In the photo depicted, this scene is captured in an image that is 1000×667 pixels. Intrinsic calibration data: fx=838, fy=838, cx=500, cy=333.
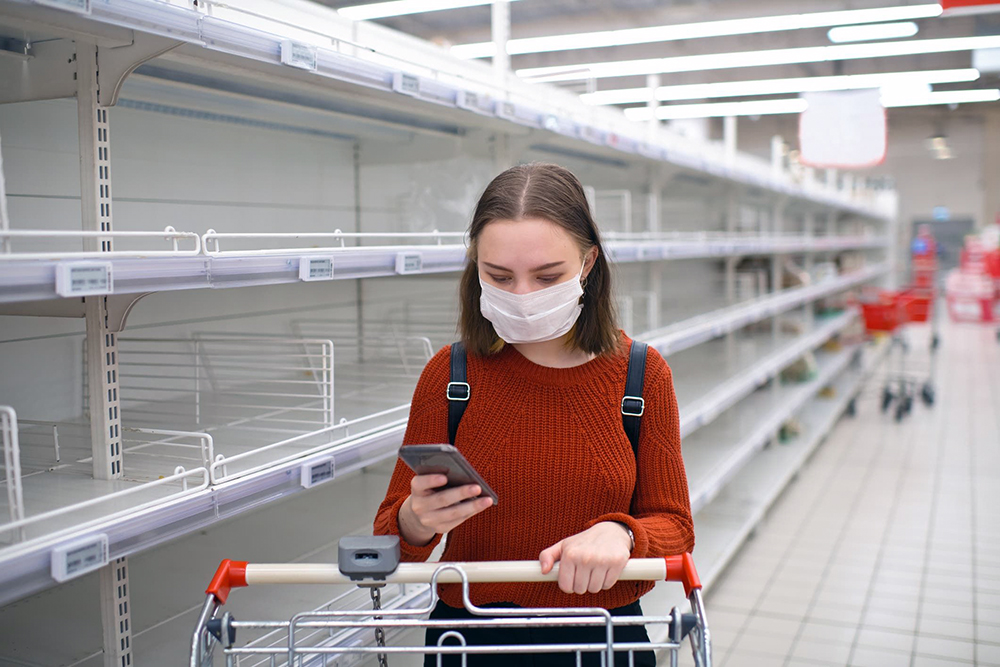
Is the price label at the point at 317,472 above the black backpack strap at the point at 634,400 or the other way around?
the other way around

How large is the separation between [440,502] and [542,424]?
257 millimetres

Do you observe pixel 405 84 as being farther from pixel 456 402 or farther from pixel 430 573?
pixel 430 573

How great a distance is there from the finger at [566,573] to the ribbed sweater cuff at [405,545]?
0.25m

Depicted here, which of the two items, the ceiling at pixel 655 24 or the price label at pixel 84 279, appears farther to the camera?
the ceiling at pixel 655 24

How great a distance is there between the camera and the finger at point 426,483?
45.9 inches

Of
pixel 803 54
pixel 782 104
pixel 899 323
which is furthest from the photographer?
pixel 782 104

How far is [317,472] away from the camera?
1769mm

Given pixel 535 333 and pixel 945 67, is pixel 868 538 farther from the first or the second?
pixel 945 67

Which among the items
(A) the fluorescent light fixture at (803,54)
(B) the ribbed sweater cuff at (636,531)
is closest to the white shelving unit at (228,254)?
(B) the ribbed sweater cuff at (636,531)

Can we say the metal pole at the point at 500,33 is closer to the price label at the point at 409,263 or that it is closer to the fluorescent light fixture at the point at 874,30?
the price label at the point at 409,263

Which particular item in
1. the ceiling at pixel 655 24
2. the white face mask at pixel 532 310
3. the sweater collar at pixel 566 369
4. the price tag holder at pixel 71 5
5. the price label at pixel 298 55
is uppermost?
the ceiling at pixel 655 24

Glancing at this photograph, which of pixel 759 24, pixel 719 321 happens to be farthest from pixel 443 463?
pixel 759 24

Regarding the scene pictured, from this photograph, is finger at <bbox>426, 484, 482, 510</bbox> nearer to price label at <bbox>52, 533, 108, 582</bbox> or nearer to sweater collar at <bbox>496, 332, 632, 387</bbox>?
sweater collar at <bbox>496, 332, 632, 387</bbox>

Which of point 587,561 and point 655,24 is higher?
point 655,24
